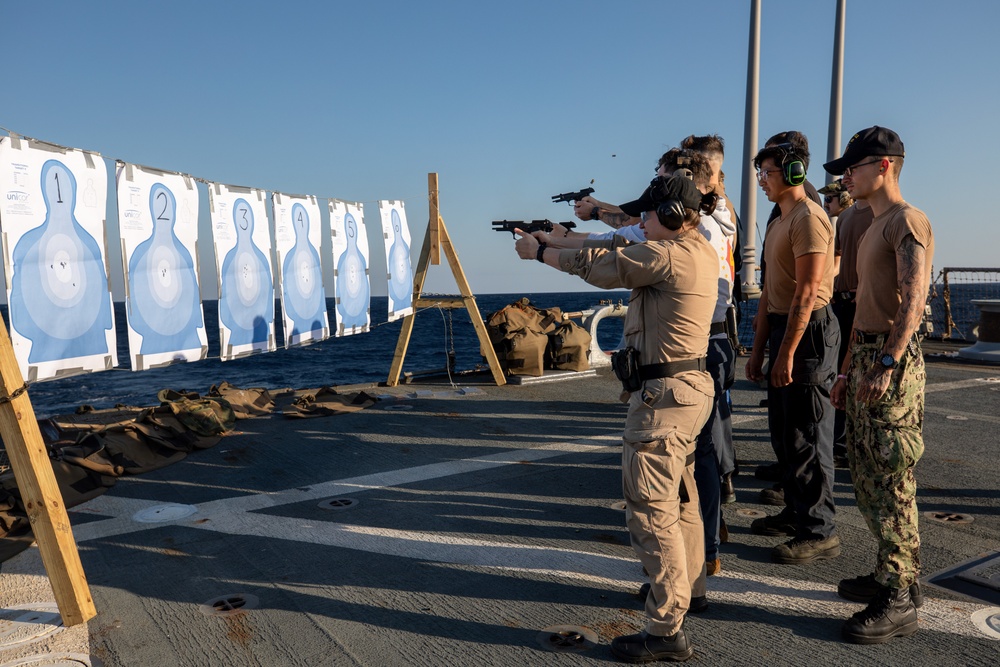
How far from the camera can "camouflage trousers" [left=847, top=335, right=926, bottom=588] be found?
2992mm

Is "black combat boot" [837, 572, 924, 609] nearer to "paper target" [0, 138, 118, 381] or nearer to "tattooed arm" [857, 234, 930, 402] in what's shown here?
"tattooed arm" [857, 234, 930, 402]

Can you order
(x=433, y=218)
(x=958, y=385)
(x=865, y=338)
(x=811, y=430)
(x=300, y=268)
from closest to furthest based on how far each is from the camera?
(x=865, y=338) < (x=811, y=430) < (x=958, y=385) < (x=433, y=218) < (x=300, y=268)

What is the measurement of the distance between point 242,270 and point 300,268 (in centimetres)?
132

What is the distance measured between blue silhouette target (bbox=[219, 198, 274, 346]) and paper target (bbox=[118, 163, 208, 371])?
0.72 metres

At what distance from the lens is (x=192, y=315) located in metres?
7.20

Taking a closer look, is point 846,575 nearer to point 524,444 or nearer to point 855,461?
point 855,461

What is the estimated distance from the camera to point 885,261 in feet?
10.3

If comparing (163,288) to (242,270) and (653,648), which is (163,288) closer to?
(242,270)

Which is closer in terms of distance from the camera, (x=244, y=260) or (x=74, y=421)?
(x=74, y=421)

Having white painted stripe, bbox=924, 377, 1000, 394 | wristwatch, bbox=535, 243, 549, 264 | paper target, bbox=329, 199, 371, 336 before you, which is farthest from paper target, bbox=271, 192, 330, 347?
white painted stripe, bbox=924, 377, 1000, 394

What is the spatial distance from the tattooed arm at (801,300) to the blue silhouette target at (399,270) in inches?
294

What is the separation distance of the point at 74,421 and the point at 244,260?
2493mm

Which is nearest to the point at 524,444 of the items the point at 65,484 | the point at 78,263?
the point at 65,484

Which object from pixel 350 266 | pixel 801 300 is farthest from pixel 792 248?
pixel 350 266
